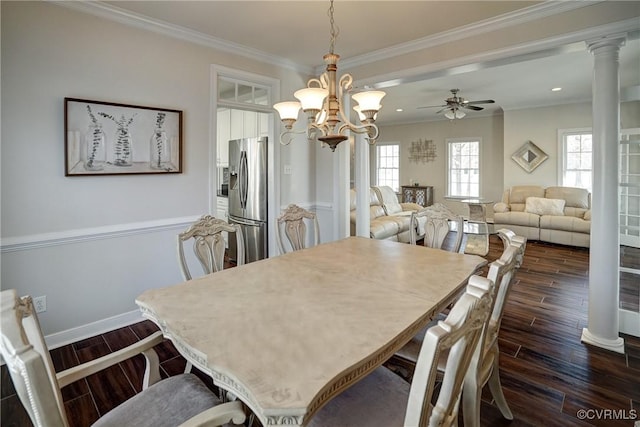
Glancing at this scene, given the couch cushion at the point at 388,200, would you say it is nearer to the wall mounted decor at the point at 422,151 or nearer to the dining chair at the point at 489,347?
the wall mounted decor at the point at 422,151

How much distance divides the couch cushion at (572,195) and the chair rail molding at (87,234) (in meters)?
6.59

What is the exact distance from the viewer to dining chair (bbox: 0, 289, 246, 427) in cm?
81

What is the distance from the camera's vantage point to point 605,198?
2.56 meters

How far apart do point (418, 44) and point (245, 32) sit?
1.70 m

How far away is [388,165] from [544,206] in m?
4.19

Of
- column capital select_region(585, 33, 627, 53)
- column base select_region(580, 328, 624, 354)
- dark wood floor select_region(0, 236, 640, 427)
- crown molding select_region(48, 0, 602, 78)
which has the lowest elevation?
dark wood floor select_region(0, 236, 640, 427)

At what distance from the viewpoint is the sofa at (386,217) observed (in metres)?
5.32

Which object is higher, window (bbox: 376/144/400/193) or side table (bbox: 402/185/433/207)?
window (bbox: 376/144/400/193)

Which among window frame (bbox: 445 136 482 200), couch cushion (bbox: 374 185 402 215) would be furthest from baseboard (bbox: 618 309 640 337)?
window frame (bbox: 445 136 482 200)

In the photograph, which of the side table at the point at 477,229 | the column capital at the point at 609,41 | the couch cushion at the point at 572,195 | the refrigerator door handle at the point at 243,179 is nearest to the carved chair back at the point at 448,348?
the column capital at the point at 609,41

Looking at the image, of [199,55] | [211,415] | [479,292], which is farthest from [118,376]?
[199,55]

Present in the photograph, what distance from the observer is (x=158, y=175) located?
3105 mm

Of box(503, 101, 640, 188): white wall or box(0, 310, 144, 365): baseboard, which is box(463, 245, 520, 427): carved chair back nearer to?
box(0, 310, 144, 365): baseboard

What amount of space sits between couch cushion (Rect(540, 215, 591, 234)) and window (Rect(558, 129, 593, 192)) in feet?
4.10
